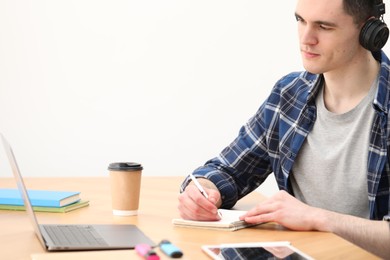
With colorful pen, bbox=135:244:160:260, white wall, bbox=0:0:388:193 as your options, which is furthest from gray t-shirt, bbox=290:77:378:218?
white wall, bbox=0:0:388:193

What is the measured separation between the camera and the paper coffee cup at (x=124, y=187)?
1.67 m

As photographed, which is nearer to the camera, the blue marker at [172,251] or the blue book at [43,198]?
the blue marker at [172,251]

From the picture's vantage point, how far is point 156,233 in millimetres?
1498

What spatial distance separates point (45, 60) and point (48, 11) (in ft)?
0.80

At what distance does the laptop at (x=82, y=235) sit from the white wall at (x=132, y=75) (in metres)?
2.01

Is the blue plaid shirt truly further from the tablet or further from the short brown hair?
the tablet

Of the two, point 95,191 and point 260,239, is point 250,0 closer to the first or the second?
point 95,191

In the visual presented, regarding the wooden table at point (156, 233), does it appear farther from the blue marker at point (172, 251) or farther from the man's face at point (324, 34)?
the man's face at point (324, 34)

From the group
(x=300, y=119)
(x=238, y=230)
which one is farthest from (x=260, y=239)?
(x=300, y=119)

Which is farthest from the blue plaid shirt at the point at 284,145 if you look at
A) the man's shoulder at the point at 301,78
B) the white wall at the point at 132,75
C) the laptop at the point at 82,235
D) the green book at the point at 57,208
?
the white wall at the point at 132,75

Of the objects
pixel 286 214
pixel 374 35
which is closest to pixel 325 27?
pixel 374 35

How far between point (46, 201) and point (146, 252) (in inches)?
22.8

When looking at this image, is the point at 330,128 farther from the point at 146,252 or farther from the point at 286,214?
the point at 146,252

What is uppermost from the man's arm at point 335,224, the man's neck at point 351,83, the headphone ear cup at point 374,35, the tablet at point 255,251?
the headphone ear cup at point 374,35
